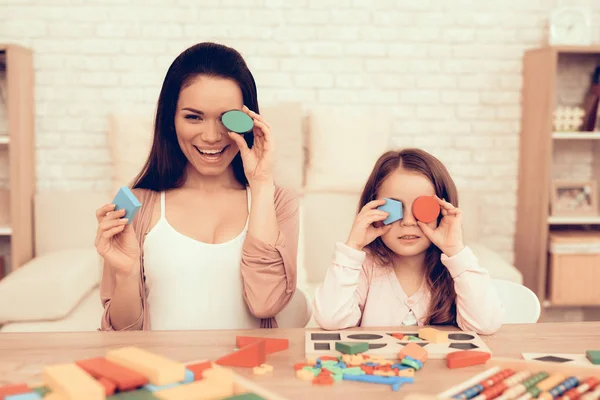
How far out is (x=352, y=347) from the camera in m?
1.06

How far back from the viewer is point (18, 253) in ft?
9.70

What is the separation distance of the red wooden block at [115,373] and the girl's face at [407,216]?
0.73m

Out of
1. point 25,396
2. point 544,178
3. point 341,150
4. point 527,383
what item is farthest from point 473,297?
point 544,178

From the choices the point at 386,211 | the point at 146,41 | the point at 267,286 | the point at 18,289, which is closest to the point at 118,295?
the point at 267,286

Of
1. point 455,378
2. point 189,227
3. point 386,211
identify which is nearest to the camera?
point 455,378

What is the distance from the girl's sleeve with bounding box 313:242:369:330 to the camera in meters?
1.33

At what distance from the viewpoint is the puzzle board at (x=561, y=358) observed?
3.38 feet

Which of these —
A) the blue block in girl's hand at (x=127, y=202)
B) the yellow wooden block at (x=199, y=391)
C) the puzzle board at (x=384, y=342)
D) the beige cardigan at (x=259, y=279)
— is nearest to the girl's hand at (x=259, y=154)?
the beige cardigan at (x=259, y=279)

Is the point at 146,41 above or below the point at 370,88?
above

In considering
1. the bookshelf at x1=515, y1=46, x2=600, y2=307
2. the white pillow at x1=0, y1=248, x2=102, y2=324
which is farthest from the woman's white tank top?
the bookshelf at x1=515, y1=46, x2=600, y2=307

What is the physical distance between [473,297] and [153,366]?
2.32 ft

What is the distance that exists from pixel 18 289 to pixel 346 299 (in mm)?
1490

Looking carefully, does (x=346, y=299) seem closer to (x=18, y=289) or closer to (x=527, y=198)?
(x=18, y=289)

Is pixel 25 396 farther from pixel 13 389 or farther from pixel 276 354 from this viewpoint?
pixel 276 354
